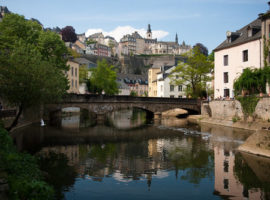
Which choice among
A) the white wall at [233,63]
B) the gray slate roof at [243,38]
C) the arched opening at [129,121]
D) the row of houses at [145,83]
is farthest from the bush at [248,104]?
the row of houses at [145,83]

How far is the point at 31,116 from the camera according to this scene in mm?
42344

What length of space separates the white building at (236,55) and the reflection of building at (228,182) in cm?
2270

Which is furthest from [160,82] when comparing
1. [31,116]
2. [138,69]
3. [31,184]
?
[138,69]

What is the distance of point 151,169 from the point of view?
18.0 meters

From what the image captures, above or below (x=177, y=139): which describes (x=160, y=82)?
above

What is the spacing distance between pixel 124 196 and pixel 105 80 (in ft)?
193

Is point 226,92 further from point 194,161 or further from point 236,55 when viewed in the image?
point 194,161

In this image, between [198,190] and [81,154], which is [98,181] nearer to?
[198,190]

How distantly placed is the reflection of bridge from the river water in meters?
18.1

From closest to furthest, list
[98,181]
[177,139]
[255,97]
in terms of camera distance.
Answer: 1. [98,181]
2. [177,139]
3. [255,97]

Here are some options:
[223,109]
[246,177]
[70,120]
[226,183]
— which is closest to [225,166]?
[246,177]

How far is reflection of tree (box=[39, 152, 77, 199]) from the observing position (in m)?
14.4

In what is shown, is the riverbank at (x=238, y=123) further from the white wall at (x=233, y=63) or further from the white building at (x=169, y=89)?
the white building at (x=169, y=89)

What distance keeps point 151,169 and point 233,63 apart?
102ft
